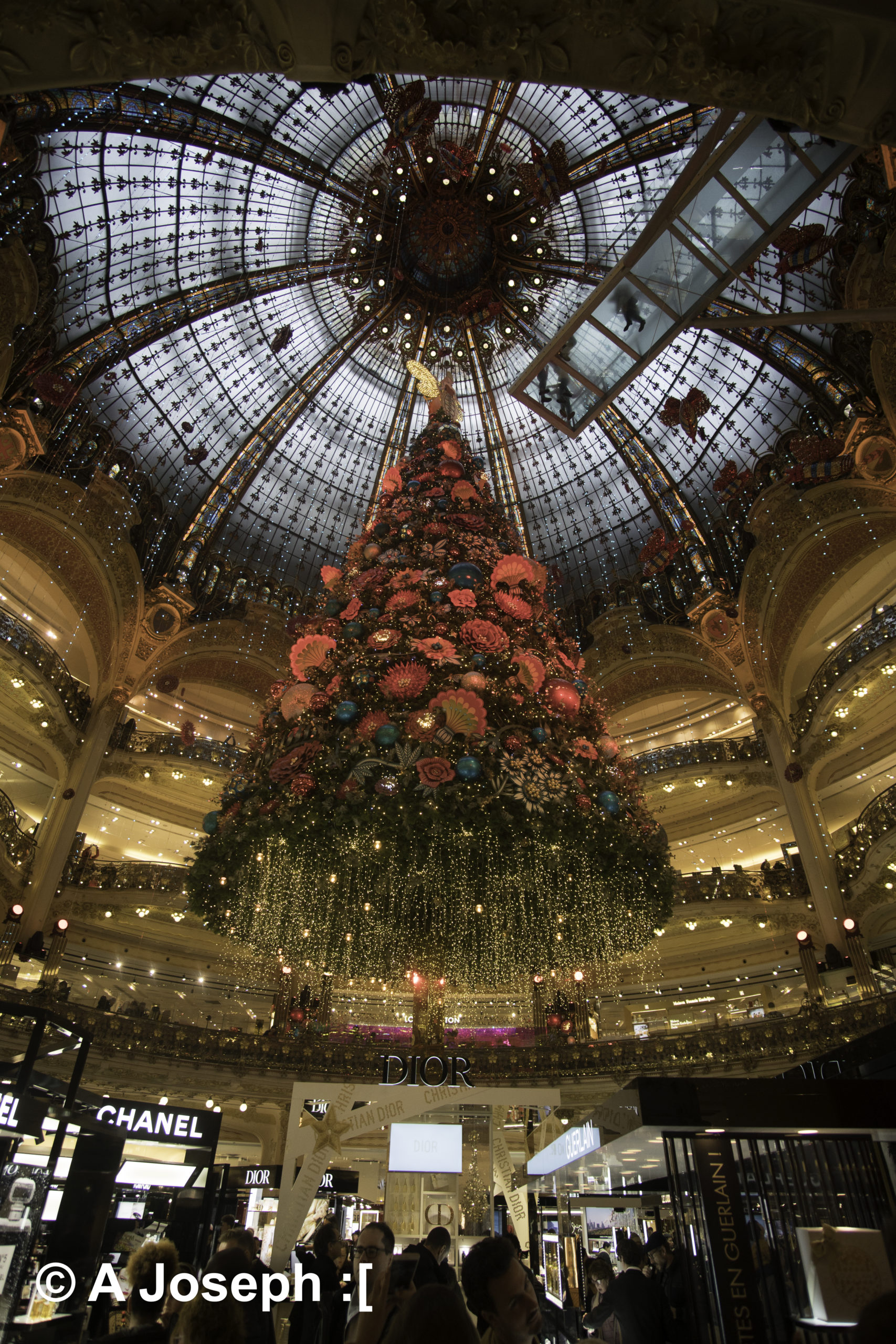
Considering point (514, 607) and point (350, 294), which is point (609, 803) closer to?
point (514, 607)

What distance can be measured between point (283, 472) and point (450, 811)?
1593cm

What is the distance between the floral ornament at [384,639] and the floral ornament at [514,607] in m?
1.20

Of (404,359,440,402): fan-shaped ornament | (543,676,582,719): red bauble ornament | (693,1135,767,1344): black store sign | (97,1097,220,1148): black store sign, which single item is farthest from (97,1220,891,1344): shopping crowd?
(404,359,440,402): fan-shaped ornament

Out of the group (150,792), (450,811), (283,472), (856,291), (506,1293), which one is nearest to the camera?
(506,1293)

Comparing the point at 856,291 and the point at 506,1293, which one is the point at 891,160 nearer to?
the point at 856,291

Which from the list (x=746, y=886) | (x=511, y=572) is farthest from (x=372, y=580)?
(x=746, y=886)

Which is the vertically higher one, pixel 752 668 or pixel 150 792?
pixel 752 668

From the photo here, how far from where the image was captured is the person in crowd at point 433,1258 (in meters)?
4.64

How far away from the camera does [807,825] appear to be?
57.8 feet

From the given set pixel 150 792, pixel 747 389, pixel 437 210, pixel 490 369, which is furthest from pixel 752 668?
pixel 150 792

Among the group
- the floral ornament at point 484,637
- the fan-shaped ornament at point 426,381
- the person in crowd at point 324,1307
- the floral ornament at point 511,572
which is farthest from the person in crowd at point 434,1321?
the fan-shaped ornament at point 426,381

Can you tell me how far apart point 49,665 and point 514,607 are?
14.5 meters

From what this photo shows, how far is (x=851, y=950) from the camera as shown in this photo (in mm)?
15742

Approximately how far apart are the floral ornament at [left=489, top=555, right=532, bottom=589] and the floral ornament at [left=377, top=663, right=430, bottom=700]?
172cm
